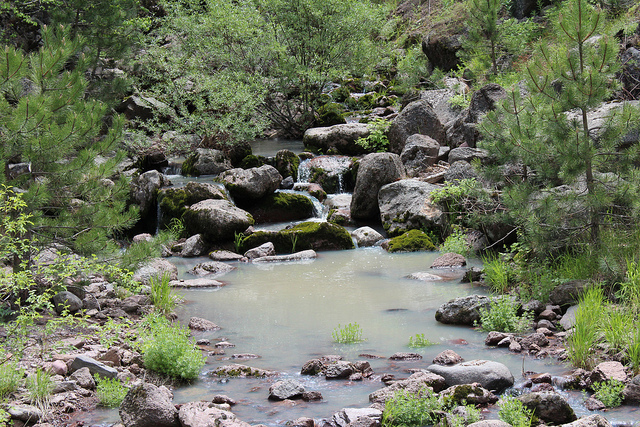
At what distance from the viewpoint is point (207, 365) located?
19.6ft

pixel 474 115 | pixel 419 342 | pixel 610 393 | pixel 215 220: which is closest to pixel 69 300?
pixel 419 342

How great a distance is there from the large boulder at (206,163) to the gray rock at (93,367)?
11815 millimetres

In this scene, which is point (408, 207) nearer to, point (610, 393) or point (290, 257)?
point (290, 257)

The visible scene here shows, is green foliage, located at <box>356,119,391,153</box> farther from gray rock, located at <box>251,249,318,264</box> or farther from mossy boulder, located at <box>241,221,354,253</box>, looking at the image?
gray rock, located at <box>251,249,318,264</box>

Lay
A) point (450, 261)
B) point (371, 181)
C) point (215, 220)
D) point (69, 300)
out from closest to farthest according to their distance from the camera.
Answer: point (69, 300) → point (450, 261) → point (215, 220) → point (371, 181)

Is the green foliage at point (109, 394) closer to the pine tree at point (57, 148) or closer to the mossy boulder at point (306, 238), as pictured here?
the pine tree at point (57, 148)

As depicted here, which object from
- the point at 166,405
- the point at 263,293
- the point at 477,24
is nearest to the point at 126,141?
the point at 263,293

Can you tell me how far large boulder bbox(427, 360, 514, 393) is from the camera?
16.3 ft

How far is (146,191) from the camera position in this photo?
47.2ft

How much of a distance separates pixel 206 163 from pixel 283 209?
3.78 metres

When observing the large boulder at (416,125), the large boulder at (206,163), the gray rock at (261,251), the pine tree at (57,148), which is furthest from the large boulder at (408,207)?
the pine tree at (57,148)

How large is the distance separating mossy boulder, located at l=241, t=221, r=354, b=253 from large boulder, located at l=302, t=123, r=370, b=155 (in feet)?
17.9

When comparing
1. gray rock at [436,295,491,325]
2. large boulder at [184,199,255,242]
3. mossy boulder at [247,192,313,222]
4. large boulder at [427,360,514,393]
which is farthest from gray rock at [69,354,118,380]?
mossy boulder at [247,192,313,222]

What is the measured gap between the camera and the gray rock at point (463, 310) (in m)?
7.16
